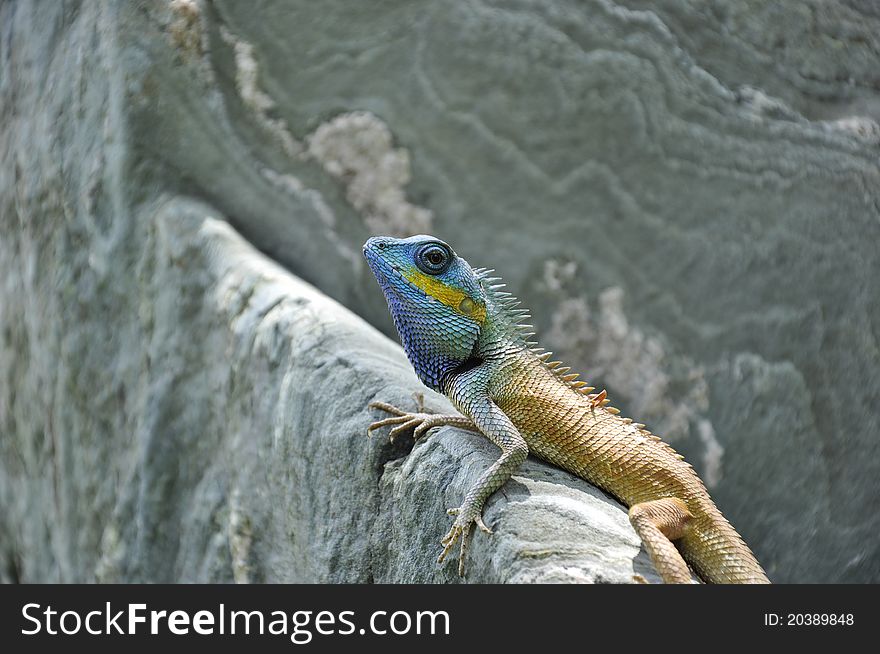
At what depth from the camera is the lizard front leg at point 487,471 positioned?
9.78 ft

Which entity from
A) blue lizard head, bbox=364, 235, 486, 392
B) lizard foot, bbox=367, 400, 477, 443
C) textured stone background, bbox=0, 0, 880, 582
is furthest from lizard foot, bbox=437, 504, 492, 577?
textured stone background, bbox=0, 0, 880, 582

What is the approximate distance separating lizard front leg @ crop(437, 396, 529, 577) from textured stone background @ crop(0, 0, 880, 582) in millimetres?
894

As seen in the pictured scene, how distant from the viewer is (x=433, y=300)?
3.61m

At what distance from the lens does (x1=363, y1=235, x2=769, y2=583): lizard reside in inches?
121

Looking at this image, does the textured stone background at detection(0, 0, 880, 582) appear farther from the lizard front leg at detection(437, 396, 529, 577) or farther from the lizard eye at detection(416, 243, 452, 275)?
the lizard front leg at detection(437, 396, 529, 577)

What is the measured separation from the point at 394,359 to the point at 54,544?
4029 mm

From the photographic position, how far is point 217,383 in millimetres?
5273

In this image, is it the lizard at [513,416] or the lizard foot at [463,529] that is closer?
the lizard foot at [463,529]

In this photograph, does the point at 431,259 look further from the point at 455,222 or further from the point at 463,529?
the point at 455,222

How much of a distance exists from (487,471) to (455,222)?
112 inches

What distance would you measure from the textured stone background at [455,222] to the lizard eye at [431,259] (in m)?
0.69

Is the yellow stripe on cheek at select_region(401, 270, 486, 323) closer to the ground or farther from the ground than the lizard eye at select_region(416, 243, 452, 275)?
closer to the ground

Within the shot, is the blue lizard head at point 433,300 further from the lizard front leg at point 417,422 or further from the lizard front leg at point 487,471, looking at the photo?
the lizard front leg at point 487,471

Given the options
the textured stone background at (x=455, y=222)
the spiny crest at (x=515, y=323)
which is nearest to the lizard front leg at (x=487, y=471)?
the spiny crest at (x=515, y=323)
